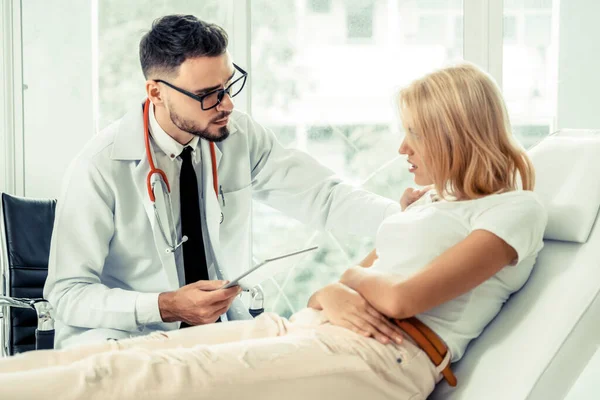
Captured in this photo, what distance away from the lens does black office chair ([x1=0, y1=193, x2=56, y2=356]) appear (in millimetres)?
→ 2090

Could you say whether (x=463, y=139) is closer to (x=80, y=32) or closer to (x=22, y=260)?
(x=22, y=260)

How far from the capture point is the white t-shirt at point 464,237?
1.41 meters

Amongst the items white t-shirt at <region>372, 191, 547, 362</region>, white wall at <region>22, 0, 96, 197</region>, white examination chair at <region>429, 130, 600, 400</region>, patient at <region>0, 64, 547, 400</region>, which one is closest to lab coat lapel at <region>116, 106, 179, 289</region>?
patient at <region>0, 64, 547, 400</region>

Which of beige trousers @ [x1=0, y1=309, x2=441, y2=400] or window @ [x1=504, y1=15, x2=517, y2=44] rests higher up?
window @ [x1=504, y1=15, x2=517, y2=44]

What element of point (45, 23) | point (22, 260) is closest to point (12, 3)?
point (45, 23)

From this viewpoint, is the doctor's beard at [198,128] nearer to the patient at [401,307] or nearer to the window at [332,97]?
the patient at [401,307]

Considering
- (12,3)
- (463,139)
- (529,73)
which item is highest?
(12,3)

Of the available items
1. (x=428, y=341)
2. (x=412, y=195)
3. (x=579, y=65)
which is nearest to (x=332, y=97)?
(x=579, y=65)

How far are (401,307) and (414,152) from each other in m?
0.39

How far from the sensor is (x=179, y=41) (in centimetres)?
208

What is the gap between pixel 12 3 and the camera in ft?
9.48

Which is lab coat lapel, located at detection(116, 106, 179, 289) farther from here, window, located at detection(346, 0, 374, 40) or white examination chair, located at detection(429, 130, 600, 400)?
window, located at detection(346, 0, 374, 40)

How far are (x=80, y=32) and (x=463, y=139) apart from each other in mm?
1958

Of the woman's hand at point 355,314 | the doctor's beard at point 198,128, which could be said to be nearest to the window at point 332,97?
the doctor's beard at point 198,128
